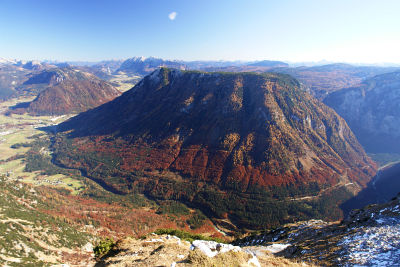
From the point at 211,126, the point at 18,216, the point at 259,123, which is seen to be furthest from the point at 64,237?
the point at 259,123

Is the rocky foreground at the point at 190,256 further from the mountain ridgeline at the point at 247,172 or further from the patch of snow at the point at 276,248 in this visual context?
the mountain ridgeline at the point at 247,172

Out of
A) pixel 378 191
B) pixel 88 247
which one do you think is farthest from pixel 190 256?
pixel 378 191

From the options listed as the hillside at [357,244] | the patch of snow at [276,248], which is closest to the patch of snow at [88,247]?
the patch of snow at [276,248]

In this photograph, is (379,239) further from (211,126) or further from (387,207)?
(211,126)

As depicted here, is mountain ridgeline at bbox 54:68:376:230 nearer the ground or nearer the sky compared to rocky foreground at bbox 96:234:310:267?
nearer the ground

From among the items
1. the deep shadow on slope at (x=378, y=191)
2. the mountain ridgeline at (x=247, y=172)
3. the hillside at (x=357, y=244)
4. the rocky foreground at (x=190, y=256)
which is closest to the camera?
the rocky foreground at (x=190, y=256)

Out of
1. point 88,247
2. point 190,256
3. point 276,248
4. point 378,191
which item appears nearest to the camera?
point 190,256

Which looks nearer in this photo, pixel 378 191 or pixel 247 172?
pixel 247 172

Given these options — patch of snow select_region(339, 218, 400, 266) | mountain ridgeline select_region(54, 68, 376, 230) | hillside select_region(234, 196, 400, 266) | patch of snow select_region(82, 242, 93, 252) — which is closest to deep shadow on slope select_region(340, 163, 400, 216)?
mountain ridgeline select_region(54, 68, 376, 230)

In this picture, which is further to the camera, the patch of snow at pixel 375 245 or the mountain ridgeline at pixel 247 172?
the mountain ridgeline at pixel 247 172

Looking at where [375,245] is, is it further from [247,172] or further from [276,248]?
[247,172]

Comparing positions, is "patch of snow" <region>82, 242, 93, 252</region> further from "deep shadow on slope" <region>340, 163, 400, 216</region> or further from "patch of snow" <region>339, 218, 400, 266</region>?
"deep shadow on slope" <region>340, 163, 400, 216</region>
